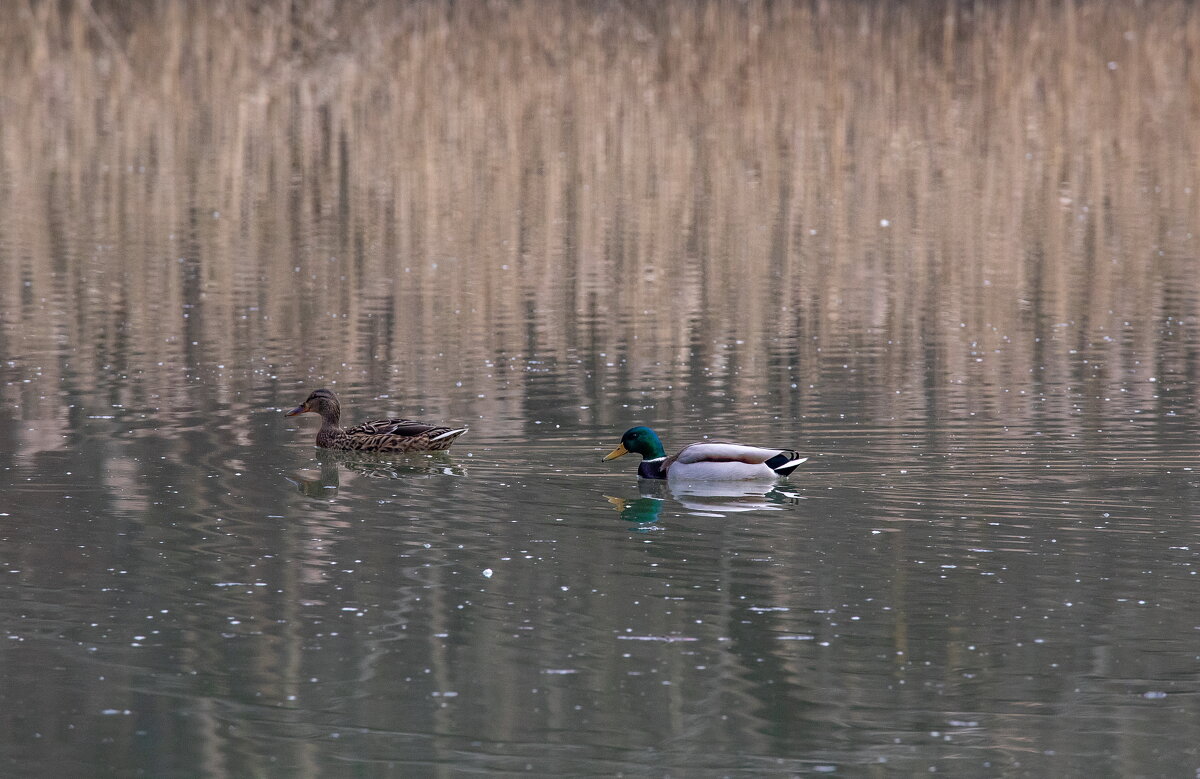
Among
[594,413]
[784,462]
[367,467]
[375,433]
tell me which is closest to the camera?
[784,462]

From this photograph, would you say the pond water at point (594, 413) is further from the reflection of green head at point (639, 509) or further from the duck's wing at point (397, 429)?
the duck's wing at point (397, 429)

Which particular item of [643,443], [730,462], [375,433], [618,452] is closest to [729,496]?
[730,462]

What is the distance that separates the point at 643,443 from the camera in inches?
381

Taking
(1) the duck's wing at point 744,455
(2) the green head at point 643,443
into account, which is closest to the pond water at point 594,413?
(1) the duck's wing at point 744,455

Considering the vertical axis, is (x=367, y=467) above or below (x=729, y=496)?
above

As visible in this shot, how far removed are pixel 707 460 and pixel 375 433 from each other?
1897 millimetres

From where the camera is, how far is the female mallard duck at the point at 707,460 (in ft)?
30.3

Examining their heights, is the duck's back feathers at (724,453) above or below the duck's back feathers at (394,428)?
below

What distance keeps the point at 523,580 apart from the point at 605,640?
0.83 meters

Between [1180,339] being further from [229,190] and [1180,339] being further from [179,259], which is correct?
[229,190]

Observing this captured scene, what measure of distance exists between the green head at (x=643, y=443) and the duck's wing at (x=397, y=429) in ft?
3.01

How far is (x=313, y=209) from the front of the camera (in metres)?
19.7

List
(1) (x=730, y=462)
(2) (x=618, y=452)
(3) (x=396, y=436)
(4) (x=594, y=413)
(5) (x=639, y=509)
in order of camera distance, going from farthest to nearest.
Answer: (4) (x=594, y=413) < (3) (x=396, y=436) < (2) (x=618, y=452) < (1) (x=730, y=462) < (5) (x=639, y=509)

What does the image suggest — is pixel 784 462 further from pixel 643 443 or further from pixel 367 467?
pixel 367 467
